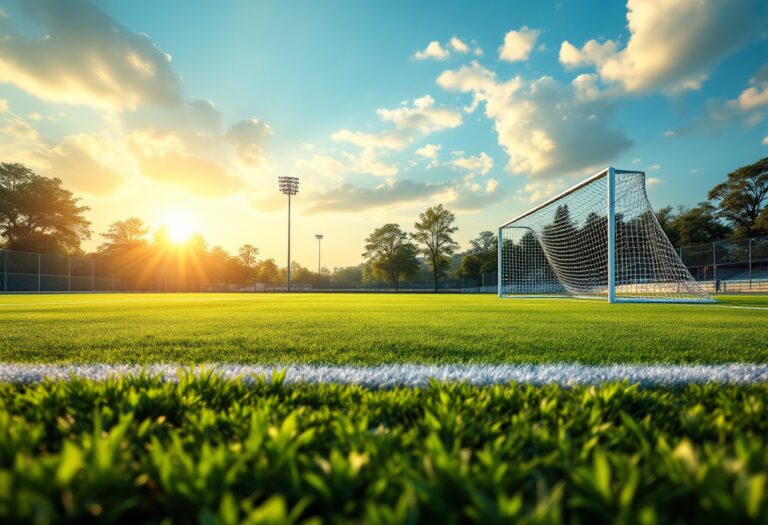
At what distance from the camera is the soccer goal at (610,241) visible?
11750 mm


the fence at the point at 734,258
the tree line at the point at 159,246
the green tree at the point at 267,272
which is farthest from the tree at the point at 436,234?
the green tree at the point at 267,272

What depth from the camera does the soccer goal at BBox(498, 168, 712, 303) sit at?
38.5 ft

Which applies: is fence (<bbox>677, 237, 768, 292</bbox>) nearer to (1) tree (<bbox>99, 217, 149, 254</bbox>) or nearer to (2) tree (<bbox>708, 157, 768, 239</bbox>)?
(2) tree (<bbox>708, 157, 768, 239</bbox>)

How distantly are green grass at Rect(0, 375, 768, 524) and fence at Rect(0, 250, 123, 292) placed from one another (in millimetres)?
37040

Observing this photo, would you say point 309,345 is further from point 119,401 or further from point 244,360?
point 119,401

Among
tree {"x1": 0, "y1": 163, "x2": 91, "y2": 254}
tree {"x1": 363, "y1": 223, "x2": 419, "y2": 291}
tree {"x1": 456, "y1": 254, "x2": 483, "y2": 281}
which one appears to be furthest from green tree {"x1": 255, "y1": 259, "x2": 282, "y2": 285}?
tree {"x1": 456, "y1": 254, "x2": 483, "y2": 281}

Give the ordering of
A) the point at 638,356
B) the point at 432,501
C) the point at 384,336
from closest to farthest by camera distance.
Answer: the point at 432,501, the point at 638,356, the point at 384,336

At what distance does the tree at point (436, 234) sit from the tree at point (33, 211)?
45.9 metres

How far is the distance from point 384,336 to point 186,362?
1.82 m

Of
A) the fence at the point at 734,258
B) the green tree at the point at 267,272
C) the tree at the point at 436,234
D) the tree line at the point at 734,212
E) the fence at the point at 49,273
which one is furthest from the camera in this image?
the green tree at the point at 267,272

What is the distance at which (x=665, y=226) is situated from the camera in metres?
53.0

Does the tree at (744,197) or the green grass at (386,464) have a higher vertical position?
the tree at (744,197)

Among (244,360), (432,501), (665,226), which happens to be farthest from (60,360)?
(665,226)

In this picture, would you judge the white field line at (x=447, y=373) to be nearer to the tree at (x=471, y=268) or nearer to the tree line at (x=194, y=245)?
the tree line at (x=194, y=245)
